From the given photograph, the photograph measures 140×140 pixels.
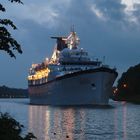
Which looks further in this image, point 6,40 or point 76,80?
point 76,80

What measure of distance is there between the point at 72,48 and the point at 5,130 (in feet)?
336

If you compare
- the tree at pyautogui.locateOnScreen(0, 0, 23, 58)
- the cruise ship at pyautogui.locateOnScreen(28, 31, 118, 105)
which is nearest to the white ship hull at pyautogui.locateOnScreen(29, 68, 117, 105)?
the cruise ship at pyautogui.locateOnScreen(28, 31, 118, 105)

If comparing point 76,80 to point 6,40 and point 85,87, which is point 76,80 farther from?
point 6,40

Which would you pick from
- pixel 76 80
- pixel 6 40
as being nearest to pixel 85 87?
pixel 76 80

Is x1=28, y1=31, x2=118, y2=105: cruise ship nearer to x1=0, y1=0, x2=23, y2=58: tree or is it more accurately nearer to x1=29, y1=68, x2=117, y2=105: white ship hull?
x1=29, y1=68, x2=117, y2=105: white ship hull

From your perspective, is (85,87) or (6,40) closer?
(6,40)

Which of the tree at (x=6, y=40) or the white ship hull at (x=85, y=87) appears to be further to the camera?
the white ship hull at (x=85, y=87)

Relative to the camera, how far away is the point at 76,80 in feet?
324

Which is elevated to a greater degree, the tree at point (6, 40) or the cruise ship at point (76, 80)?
the cruise ship at point (76, 80)

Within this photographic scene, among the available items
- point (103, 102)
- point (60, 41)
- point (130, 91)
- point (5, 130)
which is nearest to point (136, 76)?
point (130, 91)

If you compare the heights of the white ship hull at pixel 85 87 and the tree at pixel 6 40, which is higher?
the white ship hull at pixel 85 87

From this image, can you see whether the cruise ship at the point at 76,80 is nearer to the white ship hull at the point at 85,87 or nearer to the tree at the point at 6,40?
the white ship hull at the point at 85,87

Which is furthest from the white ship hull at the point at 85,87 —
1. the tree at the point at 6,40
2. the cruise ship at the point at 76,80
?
the tree at the point at 6,40

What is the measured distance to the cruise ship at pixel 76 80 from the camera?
97.2 metres
